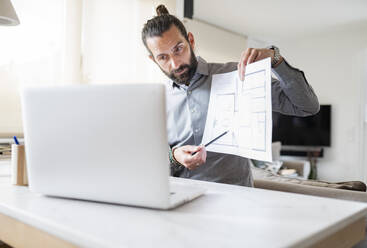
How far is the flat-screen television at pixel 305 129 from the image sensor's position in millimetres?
4891

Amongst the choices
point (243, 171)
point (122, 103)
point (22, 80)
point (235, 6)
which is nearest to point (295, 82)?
point (243, 171)

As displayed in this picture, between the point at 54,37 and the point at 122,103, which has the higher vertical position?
the point at 54,37

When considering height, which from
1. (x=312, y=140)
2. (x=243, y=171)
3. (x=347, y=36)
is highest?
(x=347, y=36)

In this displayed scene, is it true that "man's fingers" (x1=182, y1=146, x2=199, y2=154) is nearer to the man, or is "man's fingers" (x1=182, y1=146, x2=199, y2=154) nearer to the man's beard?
the man

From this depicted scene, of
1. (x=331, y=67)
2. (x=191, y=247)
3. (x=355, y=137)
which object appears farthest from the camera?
(x=331, y=67)

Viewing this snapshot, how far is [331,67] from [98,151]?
197 inches

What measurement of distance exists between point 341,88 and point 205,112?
433 cm

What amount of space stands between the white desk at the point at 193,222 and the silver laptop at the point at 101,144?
0.03 metres

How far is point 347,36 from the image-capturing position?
191 inches

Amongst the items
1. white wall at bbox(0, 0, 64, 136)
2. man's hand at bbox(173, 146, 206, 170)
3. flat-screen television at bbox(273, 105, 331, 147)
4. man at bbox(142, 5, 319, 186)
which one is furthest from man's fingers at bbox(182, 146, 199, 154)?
flat-screen television at bbox(273, 105, 331, 147)

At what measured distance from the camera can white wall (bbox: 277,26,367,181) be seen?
15.3 feet

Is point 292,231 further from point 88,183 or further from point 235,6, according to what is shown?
point 235,6

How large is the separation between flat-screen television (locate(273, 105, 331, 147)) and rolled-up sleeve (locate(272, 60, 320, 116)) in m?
4.03

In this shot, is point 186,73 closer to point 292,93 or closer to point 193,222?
point 292,93
